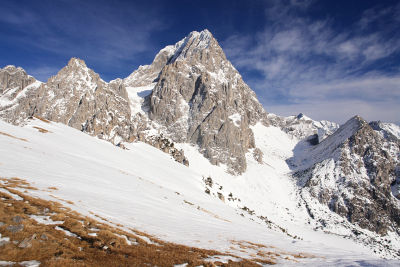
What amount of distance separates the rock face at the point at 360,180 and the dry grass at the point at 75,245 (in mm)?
152861

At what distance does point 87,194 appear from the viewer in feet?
75.8

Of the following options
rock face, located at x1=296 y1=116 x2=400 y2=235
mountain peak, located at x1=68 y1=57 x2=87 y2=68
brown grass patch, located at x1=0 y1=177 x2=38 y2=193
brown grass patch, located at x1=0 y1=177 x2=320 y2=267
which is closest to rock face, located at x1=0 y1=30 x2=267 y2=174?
mountain peak, located at x1=68 y1=57 x2=87 y2=68

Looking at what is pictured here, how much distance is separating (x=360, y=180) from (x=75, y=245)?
180m

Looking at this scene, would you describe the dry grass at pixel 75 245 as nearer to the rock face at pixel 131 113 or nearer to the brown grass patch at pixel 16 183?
the brown grass patch at pixel 16 183

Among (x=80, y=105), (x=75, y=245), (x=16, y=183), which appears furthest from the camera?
(x=80, y=105)

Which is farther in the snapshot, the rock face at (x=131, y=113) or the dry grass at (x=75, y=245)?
the rock face at (x=131, y=113)

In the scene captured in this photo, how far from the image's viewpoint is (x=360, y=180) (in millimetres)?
144125

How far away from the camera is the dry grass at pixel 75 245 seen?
28.7 ft

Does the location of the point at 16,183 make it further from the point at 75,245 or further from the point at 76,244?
the point at 75,245

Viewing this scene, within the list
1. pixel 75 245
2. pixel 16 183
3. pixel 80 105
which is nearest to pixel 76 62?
pixel 80 105

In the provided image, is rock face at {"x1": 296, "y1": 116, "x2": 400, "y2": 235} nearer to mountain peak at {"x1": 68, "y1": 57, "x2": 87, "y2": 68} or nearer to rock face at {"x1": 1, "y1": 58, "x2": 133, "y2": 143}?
rock face at {"x1": 1, "y1": 58, "x2": 133, "y2": 143}

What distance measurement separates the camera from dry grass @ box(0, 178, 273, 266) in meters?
8.75

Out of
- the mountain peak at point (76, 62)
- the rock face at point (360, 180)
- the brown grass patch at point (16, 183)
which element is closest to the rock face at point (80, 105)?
the mountain peak at point (76, 62)

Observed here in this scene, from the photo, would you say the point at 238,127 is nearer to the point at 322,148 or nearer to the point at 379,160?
the point at 322,148
